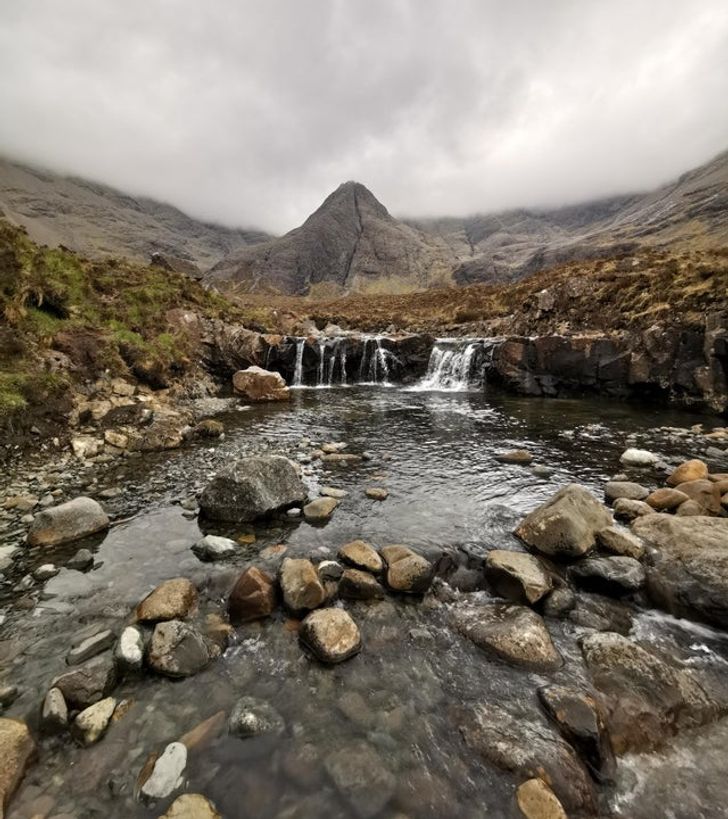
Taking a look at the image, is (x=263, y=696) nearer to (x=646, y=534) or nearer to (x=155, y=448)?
(x=646, y=534)

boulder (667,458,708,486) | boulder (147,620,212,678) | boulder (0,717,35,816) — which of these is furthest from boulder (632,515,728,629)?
boulder (0,717,35,816)

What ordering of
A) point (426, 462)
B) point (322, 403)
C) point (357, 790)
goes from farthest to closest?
point (322, 403), point (426, 462), point (357, 790)

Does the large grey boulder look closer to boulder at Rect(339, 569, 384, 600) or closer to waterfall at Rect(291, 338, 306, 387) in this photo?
boulder at Rect(339, 569, 384, 600)

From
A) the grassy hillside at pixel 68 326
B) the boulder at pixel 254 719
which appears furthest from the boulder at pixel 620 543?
the grassy hillside at pixel 68 326

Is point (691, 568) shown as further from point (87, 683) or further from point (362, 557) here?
point (87, 683)

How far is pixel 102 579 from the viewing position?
6750 mm

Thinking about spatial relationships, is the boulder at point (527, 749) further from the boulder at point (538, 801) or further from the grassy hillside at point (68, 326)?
the grassy hillside at point (68, 326)

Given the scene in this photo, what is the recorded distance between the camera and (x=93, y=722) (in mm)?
4219

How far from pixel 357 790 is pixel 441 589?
337cm

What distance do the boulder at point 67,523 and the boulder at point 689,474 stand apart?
1373 centimetres

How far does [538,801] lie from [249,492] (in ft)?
23.0

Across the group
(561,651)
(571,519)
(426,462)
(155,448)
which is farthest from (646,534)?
(155,448)

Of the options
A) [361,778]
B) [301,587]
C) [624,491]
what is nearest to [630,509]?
[624,491]

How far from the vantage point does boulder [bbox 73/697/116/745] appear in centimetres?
413
